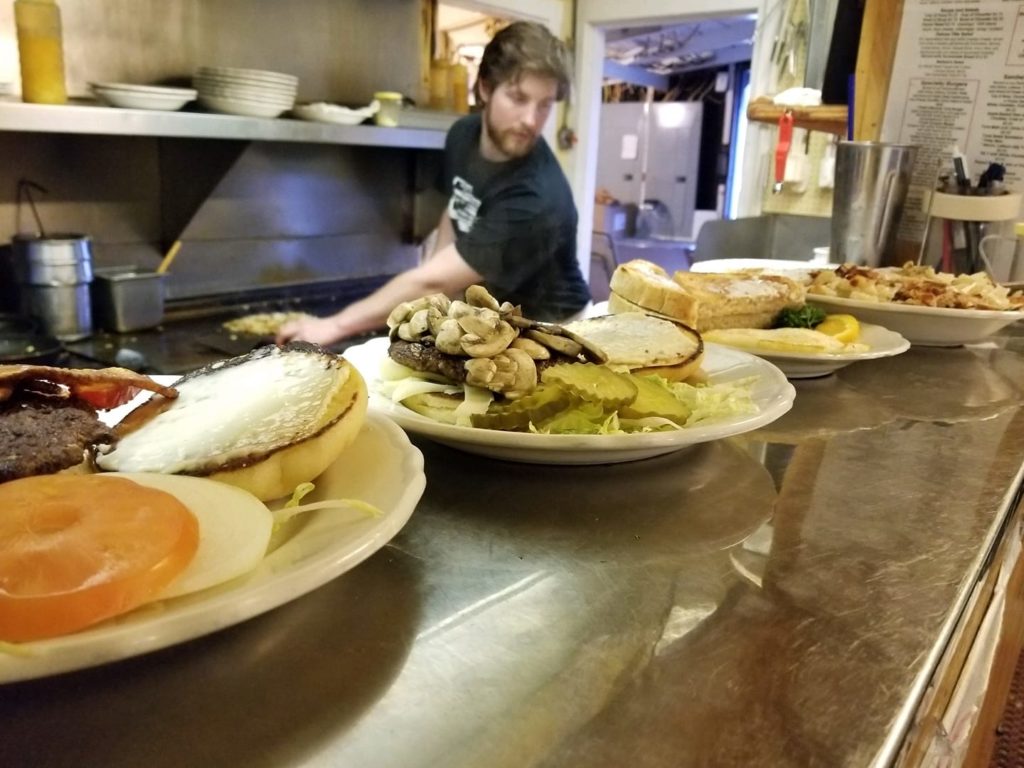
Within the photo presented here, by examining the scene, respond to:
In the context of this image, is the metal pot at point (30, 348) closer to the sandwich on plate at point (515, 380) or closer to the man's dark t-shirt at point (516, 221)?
the man's dark t-shirt at point (516, 221)

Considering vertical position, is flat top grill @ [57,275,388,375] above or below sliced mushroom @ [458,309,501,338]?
below

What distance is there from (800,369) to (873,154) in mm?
1074

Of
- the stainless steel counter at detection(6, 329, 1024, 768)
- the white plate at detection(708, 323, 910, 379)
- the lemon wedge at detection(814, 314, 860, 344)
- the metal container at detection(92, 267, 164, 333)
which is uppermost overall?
the lemon wedge at detection(814, 314, 860, 344)

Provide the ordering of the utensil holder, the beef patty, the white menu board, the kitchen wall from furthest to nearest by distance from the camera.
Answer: the kitchen wall, the white menu board, the utensil holder, the beef patty

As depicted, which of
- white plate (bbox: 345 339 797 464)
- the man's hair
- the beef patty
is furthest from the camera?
the man's hair

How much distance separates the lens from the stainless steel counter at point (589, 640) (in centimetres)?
45

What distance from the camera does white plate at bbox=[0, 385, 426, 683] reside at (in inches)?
16.2

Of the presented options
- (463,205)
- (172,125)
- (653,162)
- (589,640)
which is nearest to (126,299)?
(172,125)

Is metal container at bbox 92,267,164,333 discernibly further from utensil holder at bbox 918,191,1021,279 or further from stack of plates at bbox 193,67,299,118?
utensil holder at bbox 918,191,1021,279

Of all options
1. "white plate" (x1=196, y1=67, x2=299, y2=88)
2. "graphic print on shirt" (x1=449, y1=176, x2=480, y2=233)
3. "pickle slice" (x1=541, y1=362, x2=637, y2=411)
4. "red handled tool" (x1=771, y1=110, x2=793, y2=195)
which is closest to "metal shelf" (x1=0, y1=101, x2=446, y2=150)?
"white plate" (x1=196, y1=67, x2=299, y2=88)

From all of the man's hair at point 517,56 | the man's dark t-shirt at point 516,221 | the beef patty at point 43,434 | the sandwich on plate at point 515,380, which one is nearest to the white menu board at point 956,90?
the man's dark t-shirt at point 516,221

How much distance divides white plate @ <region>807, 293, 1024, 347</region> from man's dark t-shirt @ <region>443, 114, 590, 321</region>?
1986 millimetres

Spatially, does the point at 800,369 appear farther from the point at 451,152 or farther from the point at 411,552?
the point at 451,152

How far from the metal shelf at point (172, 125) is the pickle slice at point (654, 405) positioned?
7.38 ft
